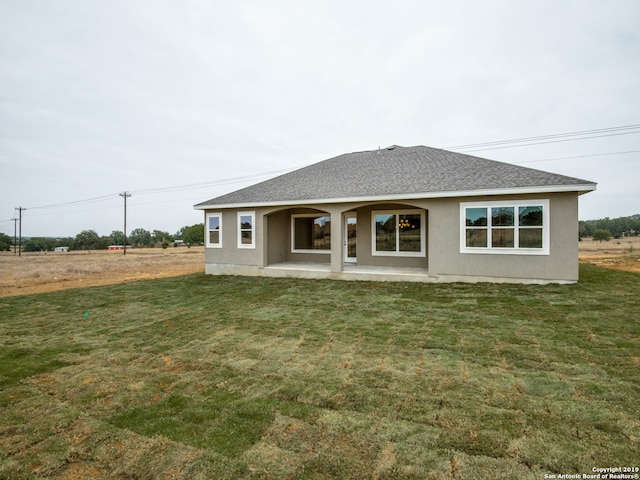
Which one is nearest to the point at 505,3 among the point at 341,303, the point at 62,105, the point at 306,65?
the point at 306,65

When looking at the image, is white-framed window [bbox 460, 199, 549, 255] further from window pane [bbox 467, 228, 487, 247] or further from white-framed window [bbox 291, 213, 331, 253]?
→ white-framed window [bbox 291, 213, 331, 253]

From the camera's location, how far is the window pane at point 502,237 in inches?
336

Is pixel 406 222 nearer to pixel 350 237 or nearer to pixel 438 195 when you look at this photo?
pixel 438 195

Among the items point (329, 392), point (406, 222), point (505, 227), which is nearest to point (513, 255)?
point (505, 227)

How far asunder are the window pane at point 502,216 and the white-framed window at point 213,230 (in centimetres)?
1023

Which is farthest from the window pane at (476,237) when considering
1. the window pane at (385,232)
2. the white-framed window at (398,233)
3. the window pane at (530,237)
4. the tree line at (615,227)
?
the tree line at (615,227)

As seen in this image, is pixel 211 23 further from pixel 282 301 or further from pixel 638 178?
pixel 638 178

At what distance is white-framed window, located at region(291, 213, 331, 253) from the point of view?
43.6ft

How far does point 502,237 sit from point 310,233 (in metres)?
7.59

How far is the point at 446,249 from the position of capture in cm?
916

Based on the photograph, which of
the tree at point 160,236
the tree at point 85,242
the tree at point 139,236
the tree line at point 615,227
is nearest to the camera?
the tree line at point 615,227

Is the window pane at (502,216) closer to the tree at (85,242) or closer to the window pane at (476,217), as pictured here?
the window pane at (476,217)

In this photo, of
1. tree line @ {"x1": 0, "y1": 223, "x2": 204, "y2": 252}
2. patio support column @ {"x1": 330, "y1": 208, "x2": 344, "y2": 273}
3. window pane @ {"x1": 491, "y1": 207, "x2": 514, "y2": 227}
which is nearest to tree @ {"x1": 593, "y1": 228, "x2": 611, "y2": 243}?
window pane @ {"x1": 491, "y1": 207, "x2": 514, "y2": 227}

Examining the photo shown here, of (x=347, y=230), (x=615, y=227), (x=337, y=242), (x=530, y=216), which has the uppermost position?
(x=615, y=227)
